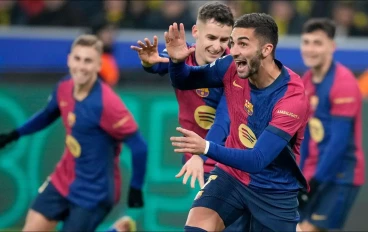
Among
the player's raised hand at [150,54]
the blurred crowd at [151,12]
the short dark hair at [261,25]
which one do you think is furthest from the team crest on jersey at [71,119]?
the blurred crowd at [151,12]

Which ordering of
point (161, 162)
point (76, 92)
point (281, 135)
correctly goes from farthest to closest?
point (161, 162), point (76, 92), point (281, 135)

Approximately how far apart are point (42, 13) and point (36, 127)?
4.25 m

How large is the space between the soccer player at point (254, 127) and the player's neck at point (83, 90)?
159 centimetres

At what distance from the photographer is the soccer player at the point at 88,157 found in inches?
292

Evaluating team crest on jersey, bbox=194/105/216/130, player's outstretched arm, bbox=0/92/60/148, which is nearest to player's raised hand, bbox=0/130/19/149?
player's outstretched arm, bbox=0/92/60/148

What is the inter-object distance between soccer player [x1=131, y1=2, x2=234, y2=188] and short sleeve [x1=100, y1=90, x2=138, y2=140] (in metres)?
0.59

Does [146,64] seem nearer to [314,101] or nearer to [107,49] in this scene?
[314,101]

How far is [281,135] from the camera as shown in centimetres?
562

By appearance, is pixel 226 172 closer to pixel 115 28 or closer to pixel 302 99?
pixel 302 99

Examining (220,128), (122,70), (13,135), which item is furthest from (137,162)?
(122,70)

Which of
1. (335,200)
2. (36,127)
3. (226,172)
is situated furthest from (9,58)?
(226,172)

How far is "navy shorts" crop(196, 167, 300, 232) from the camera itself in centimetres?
597

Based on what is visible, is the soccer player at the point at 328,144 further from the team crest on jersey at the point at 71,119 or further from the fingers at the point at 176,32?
the fingers at the point at 176,32

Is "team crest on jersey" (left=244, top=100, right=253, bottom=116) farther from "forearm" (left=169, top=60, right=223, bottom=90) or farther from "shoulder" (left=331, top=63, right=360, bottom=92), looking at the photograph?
"shoulder" (left=331, top=63, right=360, bottom=92)
